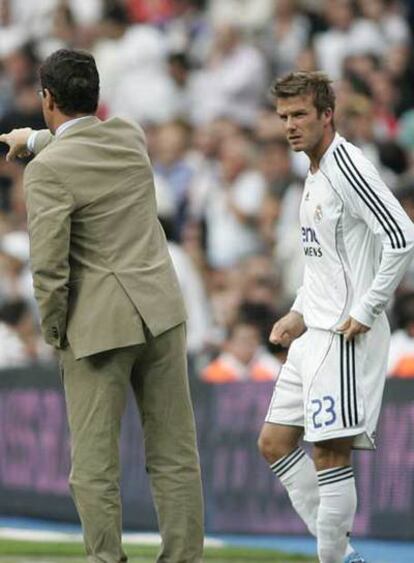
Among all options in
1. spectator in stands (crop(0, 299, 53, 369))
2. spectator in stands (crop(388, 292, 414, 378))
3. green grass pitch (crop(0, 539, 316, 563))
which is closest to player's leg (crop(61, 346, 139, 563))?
green grass pitch (crop(0, 539, 316, 563))

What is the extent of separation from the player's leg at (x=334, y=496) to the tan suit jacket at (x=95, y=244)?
0.94 meters

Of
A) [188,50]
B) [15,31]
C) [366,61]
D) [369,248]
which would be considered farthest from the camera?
[15,31]

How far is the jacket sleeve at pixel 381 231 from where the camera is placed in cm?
768

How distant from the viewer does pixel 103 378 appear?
749 cm

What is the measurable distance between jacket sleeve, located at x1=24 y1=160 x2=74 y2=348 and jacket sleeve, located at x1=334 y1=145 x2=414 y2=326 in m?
1.24

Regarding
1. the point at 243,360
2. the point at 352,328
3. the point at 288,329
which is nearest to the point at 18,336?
the point at 243,360

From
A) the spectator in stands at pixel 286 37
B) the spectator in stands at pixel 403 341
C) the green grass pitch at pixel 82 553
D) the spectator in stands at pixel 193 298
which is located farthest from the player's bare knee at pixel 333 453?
the spectator in stands at pixel 286 37

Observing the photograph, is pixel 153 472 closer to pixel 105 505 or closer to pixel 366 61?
pixel 105 505

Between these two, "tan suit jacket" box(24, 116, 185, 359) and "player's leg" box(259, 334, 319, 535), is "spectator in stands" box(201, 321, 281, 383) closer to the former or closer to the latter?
"player's leg" box(259, 334, 319, 535)

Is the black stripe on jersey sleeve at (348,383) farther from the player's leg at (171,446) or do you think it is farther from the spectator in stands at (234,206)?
the spectator in stands at (234,206)

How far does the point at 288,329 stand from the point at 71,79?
1.66m

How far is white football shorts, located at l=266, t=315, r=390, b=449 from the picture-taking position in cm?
782

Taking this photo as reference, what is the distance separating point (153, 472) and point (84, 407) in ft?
1.47

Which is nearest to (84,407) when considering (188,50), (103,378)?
(103,378)
